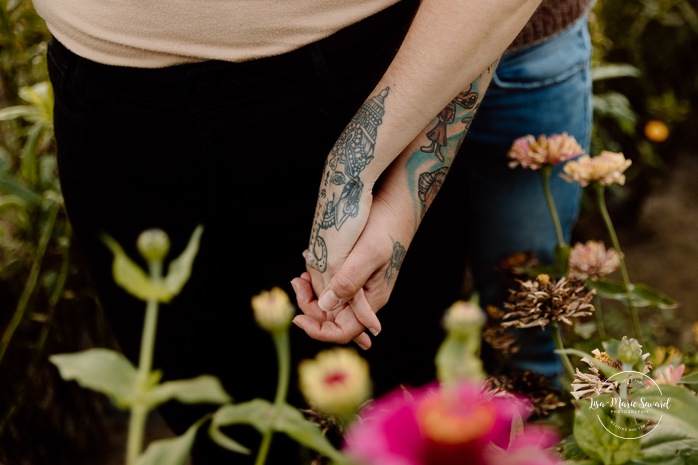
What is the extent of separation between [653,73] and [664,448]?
2.10m

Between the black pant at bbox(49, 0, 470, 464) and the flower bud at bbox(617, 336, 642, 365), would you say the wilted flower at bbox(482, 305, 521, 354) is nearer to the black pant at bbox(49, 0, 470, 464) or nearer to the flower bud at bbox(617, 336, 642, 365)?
the black pant at bbox(49, 0, 470, 464)

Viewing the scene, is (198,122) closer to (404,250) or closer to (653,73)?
(404,250)

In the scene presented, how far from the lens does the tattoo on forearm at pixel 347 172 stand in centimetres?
85

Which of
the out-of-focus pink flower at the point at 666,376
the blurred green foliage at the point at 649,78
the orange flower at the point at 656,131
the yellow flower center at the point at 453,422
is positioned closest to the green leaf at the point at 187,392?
the yellow flower center at the point at 453,422

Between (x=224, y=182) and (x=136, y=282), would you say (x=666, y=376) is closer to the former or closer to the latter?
(x=136, y=282)

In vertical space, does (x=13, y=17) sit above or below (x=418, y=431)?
below

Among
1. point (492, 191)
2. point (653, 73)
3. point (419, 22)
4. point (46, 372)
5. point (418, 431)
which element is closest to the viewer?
point (418, 431)

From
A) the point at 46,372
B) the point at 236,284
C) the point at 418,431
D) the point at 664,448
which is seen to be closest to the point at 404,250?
the point at 236,284

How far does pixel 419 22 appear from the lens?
80 centimetres

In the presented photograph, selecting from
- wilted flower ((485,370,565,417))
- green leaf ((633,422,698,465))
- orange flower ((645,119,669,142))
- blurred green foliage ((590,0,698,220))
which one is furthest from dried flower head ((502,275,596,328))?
orange flower ((645,119,669,142))

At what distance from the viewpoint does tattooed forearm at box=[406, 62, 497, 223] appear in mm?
894

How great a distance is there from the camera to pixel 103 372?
14.8 inches

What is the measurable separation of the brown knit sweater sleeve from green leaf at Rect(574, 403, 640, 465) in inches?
29.4
